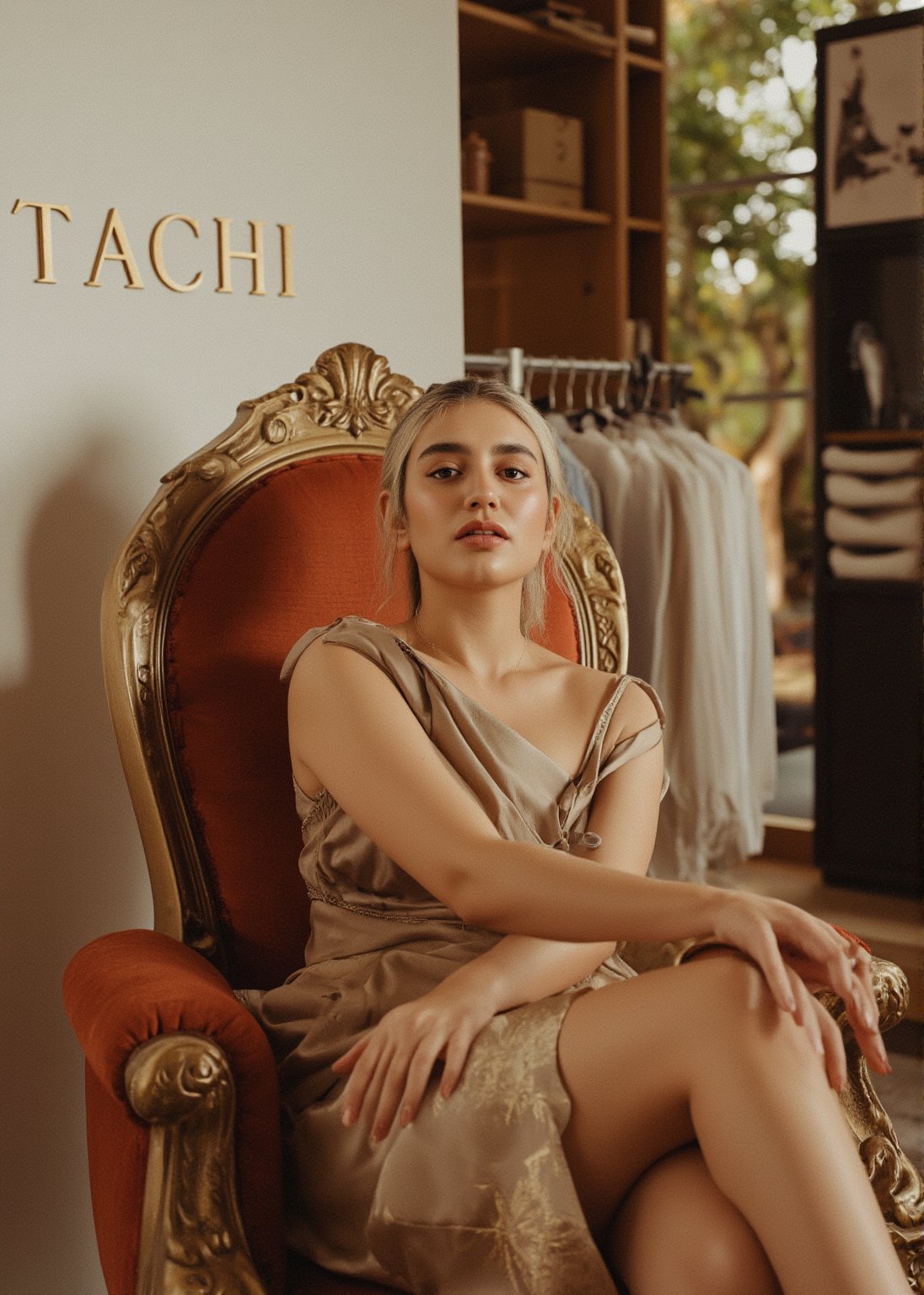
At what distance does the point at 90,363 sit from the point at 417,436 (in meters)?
0.50

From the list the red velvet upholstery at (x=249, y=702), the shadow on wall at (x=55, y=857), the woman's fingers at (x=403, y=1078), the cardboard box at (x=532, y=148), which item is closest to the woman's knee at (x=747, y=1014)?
the woman's fingers at (x=403, y=1078)

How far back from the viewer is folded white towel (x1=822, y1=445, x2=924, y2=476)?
13.1 feet

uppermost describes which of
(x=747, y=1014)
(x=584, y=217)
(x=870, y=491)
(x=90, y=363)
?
(x=584, y=217)

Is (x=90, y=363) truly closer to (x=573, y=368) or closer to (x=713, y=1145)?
(x=713, y=1145)

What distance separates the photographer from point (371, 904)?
1.62 m

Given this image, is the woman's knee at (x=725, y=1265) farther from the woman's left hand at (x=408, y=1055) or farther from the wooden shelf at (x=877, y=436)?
the wooden shelf at (x=877, y=436)

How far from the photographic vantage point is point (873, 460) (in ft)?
13.4

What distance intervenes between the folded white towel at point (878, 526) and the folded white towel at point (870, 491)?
30 mm

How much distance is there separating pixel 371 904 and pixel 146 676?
0.41 m

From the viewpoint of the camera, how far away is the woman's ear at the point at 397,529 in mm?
1771

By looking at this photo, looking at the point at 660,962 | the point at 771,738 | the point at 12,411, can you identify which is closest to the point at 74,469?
the point at 12,411

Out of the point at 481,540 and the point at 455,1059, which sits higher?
the point at 481,540

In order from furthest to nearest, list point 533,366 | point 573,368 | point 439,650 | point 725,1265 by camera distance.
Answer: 1. point 573,368
2. point 533,366
3. point 439,650
4. point 725,1265

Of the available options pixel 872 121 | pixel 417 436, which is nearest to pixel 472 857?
pixel 417 436
